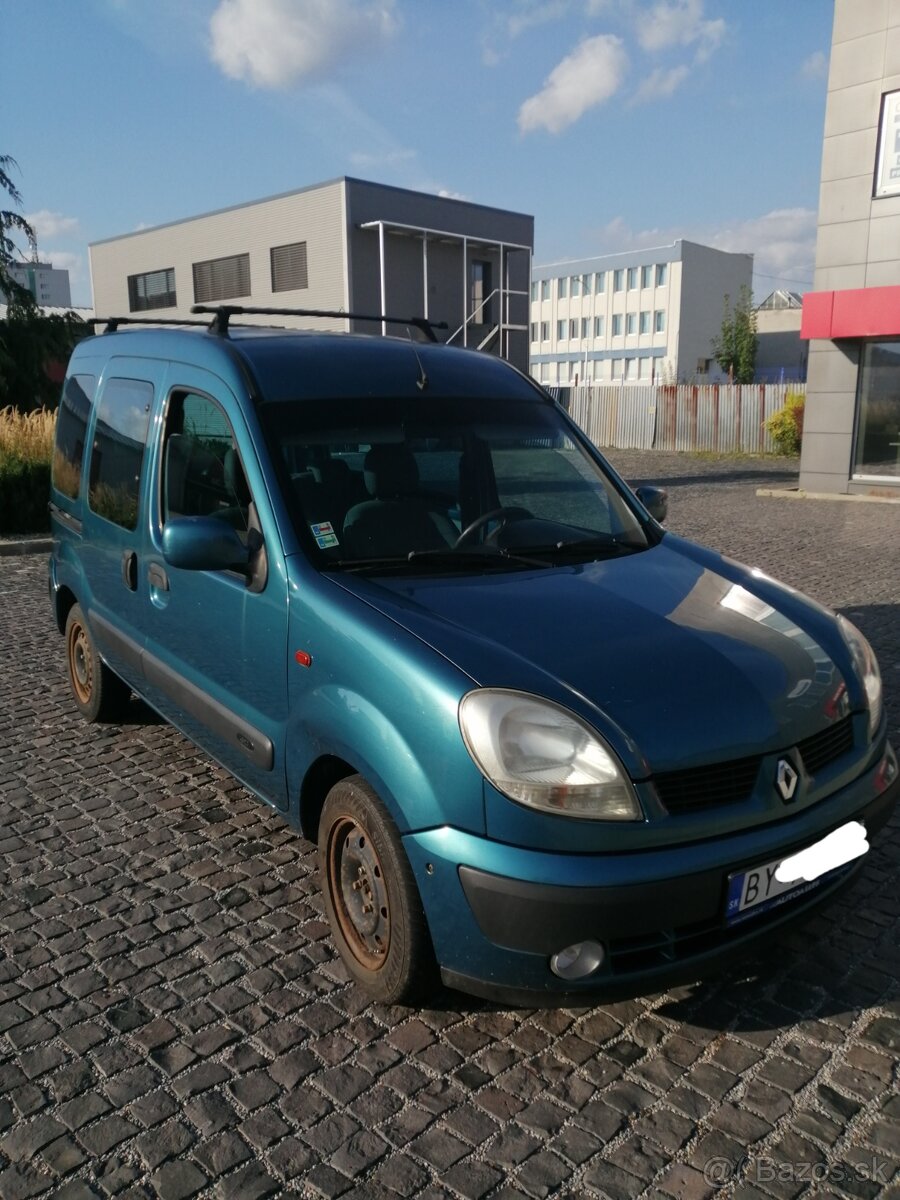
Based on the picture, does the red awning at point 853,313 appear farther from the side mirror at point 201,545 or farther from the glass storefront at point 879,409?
the side mirror at point 201,545

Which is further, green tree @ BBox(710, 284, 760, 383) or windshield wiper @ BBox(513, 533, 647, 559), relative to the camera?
green tree @ BBox(710, 284, 760, 383)

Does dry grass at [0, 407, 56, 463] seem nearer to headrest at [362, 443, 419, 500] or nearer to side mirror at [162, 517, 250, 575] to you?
headrest at [362, 443, 419, 500]

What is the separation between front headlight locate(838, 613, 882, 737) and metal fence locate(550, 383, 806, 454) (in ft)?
89.6

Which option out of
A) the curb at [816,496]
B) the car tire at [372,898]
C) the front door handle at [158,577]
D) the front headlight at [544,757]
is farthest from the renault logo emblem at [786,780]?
the curb at [816,496]

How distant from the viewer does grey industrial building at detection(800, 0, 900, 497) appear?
16.0 meters

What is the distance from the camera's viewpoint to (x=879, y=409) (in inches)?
677

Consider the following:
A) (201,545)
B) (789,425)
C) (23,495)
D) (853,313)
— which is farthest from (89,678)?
(789,425)

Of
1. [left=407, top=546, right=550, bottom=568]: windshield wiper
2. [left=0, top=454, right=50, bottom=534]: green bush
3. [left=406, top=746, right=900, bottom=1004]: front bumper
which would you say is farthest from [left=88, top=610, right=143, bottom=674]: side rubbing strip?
[left=0, top=454, right=50, bottom=534]: green bush

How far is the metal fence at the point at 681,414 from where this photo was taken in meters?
29.7

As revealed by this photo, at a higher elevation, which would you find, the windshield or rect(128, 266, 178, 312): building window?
rect(128, 266, 178, 312): building window

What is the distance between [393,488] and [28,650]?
4.89 metres

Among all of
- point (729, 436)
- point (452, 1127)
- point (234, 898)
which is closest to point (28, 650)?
point (234, 898)

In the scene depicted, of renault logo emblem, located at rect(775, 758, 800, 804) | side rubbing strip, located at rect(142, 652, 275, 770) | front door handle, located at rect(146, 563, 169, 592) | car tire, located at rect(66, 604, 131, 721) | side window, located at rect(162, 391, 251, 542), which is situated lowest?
car tire, located at rect(66, 604, 131, 721)

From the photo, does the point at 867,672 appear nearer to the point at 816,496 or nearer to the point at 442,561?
the point at 442,561
